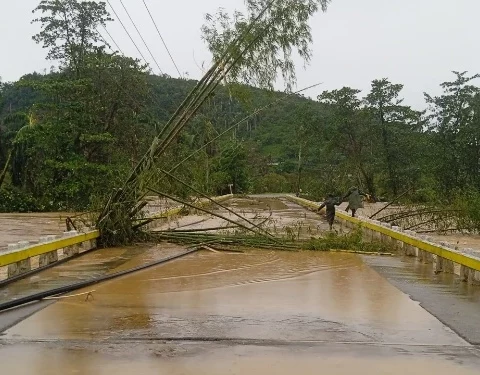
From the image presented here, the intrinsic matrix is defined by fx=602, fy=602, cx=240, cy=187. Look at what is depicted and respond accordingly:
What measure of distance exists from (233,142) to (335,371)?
51345 millimetres

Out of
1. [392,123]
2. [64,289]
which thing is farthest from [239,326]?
[392,123]

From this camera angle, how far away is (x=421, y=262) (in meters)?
12.2

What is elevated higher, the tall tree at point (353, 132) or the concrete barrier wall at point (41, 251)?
the tall tree at point (353, 132)

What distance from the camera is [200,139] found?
40219 millimetres

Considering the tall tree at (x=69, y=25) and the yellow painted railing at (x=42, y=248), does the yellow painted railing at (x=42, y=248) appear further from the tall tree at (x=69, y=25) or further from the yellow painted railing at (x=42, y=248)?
the tall tree at (x=69, y=25)

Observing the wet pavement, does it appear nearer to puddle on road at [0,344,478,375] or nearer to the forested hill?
puddle on road at [0,344,478,375]

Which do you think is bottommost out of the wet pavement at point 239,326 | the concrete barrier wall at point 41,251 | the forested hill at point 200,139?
the wet pavement at point 239,326

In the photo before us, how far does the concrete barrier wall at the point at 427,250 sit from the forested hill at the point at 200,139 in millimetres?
4533

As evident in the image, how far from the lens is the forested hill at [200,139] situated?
32.4 m

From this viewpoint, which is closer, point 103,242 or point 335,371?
point 335,371

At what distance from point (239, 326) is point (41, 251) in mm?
5231

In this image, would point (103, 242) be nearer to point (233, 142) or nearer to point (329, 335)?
point (329, 335)

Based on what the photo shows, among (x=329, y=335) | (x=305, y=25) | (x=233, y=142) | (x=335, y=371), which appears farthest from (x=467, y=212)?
(x=233, y=142)

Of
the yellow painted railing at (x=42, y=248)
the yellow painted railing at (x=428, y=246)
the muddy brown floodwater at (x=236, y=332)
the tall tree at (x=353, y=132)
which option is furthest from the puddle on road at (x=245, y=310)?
the tall tree at (x=353, y=132)
